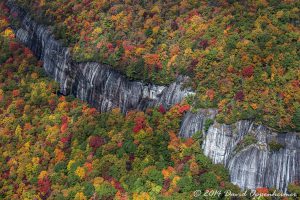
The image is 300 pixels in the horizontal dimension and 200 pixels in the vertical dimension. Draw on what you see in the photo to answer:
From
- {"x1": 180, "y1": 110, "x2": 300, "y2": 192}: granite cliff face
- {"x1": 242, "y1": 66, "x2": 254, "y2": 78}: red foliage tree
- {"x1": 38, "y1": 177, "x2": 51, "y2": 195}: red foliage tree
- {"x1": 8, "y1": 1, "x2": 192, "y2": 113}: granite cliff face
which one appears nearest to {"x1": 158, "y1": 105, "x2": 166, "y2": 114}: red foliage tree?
{"x1": 8, "y1": 1, "x2": 192, "y2": 113}: granite cliff face

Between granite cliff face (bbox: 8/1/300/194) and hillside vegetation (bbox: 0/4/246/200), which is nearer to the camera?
granite cliff face (bbox: 8/1/300/194)

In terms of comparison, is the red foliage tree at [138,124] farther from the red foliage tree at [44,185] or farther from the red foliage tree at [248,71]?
the red foliage tree at [248,71]

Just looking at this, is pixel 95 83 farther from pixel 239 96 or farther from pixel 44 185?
pixel 239 96

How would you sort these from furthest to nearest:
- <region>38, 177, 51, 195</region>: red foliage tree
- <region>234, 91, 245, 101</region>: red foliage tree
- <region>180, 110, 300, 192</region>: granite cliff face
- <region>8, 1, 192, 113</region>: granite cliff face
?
1. <region>8, 1, 192, 113</region>: granite cliff face
2. <region>38, 177, 51, 195</region>: red foliage tree
3. <region>234, 91, 245, 101</region>: red foliage tree
4. <region>180, 110, 300, 192</region>: granite cliff face

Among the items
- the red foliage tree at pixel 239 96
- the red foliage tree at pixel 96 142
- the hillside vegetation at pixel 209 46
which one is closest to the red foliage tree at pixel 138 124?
the red foliage tree at pixel 96 142

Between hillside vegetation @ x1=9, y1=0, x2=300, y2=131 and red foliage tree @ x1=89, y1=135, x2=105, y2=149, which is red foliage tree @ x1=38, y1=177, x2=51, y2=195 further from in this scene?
hillside vegetation @ x1=9, y1=0, x2=300, y2=131

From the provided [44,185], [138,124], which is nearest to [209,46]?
[138,124]
